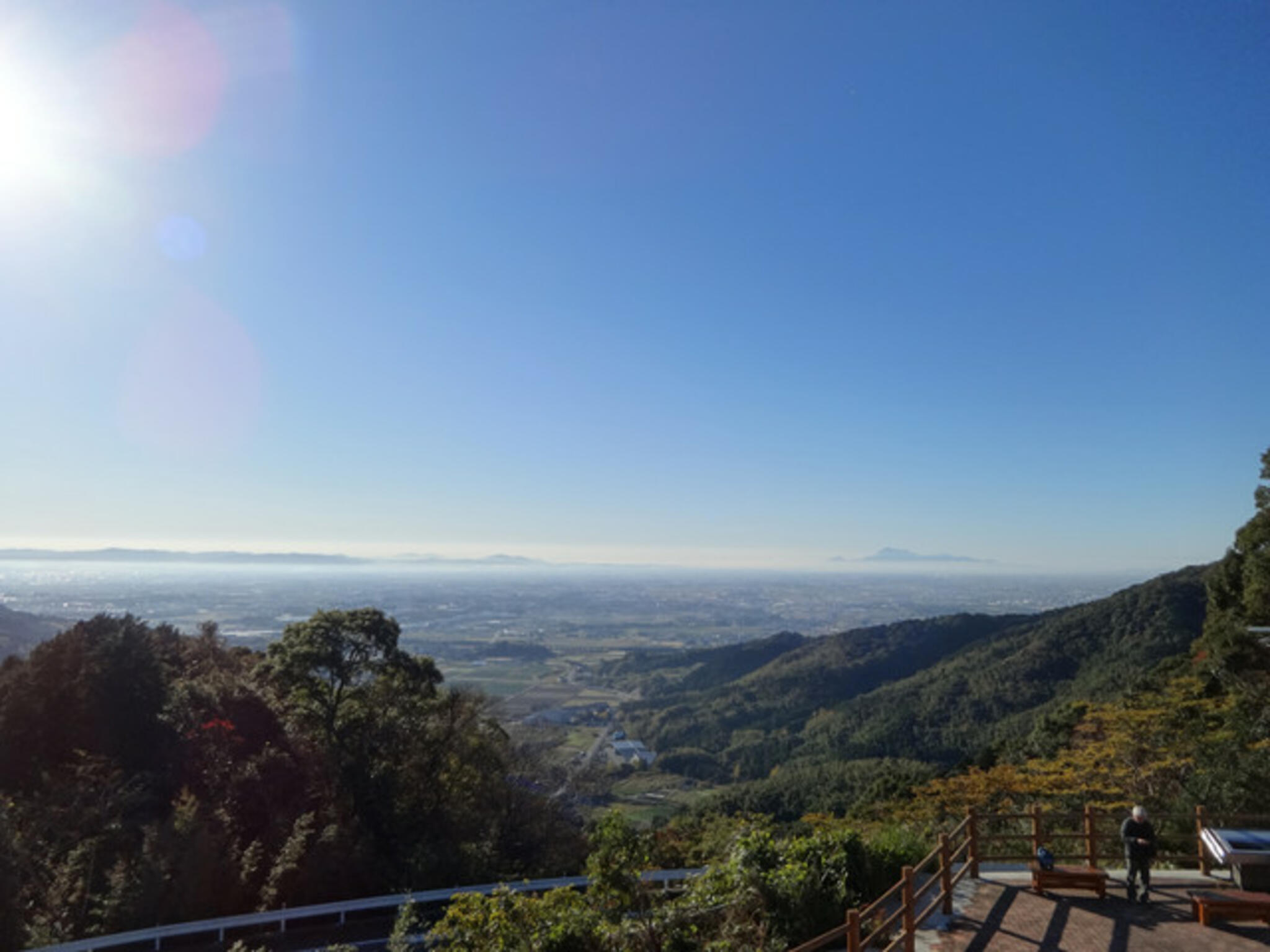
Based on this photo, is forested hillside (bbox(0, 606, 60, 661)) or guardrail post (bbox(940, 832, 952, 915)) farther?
forested hillside (bbox(0, 606, 60, 661))

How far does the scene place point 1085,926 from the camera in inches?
264

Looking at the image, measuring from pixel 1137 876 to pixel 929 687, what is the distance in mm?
53660

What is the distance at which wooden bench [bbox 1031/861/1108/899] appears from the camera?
7.32 m

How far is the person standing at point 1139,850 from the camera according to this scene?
23.7 ft

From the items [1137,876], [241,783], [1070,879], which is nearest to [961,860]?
[1070,879]

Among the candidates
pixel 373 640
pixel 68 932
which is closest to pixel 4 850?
pixel 68 932

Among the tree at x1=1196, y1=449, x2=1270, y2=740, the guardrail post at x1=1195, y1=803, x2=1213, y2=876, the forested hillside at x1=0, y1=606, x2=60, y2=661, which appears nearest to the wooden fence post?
the guardrail post at x1=1195, y1=803, x2=1213, y2=876

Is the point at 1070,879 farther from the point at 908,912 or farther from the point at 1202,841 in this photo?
the point at 908,912

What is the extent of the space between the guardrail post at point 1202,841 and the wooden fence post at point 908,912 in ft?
14.1

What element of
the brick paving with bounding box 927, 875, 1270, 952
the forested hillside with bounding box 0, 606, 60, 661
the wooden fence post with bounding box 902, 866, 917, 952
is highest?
the wooden fence post with bounding box 902, 866, 917, 952

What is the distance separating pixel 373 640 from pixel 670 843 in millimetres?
8432

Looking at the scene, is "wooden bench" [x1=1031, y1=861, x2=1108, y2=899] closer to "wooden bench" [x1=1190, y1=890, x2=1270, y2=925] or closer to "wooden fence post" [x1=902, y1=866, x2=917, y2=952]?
"wooden bench" [x1=1190, y1=890, x2=1270, y2=925]

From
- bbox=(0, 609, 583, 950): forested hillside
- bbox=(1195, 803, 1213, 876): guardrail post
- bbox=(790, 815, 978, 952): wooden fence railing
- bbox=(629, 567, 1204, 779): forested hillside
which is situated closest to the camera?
bbox=(790, 815, 978, 952): wooden fence railing

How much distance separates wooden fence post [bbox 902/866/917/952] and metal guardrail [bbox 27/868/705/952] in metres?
3.88
